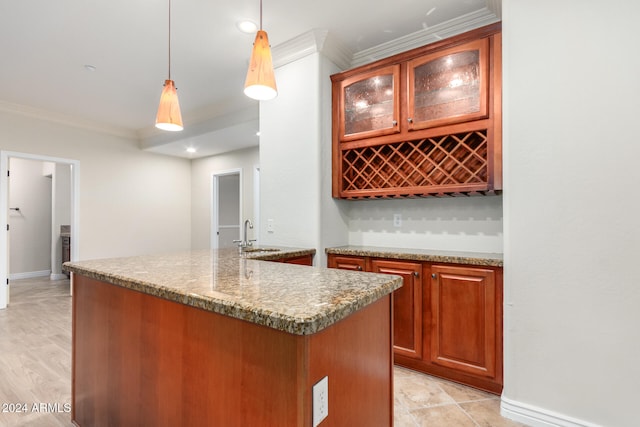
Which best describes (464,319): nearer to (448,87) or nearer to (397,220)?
(397,220)

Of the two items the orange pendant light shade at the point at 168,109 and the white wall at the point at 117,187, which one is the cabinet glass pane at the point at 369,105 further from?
the white wall at the point at 117,187

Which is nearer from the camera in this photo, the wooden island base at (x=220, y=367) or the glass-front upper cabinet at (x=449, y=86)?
the wooden island base at (x=220, y=367)

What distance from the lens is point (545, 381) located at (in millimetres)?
1742

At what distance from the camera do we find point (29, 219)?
629cm

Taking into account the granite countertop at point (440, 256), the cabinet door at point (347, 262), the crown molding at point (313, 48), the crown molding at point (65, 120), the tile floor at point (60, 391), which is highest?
the crown molding at point (313, 48)

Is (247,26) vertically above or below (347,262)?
above

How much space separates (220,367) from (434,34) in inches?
112

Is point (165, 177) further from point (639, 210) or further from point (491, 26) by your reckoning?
point (639, 210)

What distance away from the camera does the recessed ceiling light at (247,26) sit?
250cm

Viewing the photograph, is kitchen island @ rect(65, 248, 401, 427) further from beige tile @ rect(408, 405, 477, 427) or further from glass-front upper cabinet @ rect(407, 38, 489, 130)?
glass-front upper cabinet @ rect(407, 38, 489, 130)

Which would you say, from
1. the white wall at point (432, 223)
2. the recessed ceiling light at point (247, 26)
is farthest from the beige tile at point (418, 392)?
the recessed ceiling light at point (247, 26)

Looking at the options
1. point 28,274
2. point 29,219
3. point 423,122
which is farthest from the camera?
point 29,219

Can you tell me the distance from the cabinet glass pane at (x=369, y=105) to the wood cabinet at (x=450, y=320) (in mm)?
1136

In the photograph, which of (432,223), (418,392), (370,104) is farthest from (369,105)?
(418,392)
